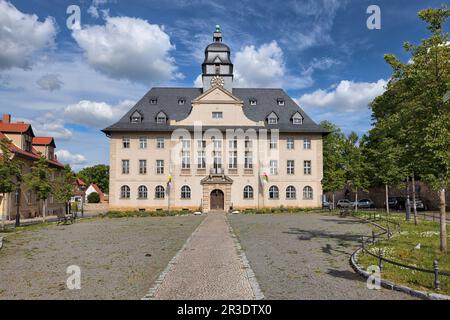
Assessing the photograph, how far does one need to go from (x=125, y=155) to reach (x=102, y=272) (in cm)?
3271

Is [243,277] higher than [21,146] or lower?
lower

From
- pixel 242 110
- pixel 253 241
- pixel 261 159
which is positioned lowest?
pixel 253 241

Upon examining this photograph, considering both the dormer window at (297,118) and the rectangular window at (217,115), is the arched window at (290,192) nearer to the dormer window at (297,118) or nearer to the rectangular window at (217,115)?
the dormer window at (297,118)

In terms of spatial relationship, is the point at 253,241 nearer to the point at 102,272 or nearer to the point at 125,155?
the point at 102,272

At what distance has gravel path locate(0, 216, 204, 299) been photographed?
8727 mm

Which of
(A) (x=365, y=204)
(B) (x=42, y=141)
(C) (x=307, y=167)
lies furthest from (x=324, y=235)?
(A) (x=365, y=204)

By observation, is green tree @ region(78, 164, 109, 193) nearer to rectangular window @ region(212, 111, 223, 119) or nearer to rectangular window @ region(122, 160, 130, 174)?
rectangular window @ region(122, 160, 130, 174)

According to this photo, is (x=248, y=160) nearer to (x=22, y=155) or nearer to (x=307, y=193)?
(x=307, y=193)

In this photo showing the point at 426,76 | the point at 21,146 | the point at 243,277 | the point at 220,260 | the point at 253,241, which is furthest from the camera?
the point at 21,146

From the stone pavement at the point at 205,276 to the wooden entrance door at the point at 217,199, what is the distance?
1051 inches

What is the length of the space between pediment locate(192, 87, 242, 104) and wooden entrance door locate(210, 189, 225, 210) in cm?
1047
